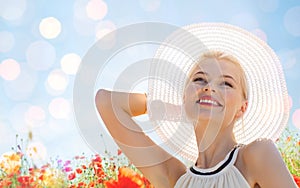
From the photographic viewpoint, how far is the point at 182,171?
5.95 feet

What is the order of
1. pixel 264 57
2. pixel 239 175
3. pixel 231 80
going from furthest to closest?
1. pixel 264 57
2. pixel 231 80
3. pixel 239 175

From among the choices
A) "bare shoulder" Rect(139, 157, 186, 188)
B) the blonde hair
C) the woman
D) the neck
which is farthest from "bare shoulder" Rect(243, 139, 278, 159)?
"bare shoulder" Rect(139, 157, 186, 188)

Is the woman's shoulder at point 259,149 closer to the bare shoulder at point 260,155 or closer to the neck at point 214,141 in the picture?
the bare shoulder at point 260,155

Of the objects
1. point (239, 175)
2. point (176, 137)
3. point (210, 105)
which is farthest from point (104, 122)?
point (239, 175)

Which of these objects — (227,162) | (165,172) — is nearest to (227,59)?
(227,162)

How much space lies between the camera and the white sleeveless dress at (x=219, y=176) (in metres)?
1.53

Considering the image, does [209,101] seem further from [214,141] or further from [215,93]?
[214,141]

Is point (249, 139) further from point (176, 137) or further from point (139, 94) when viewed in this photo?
point (139, 94)

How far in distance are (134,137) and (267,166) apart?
563mm

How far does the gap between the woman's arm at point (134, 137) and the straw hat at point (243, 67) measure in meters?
0.09

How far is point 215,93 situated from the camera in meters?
1.60

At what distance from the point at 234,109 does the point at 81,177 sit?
86.3 inches

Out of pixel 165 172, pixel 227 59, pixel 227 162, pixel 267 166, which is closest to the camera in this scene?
pixel 267 166

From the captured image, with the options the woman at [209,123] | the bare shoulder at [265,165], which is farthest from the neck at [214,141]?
the bare shoulder at [265,165]
